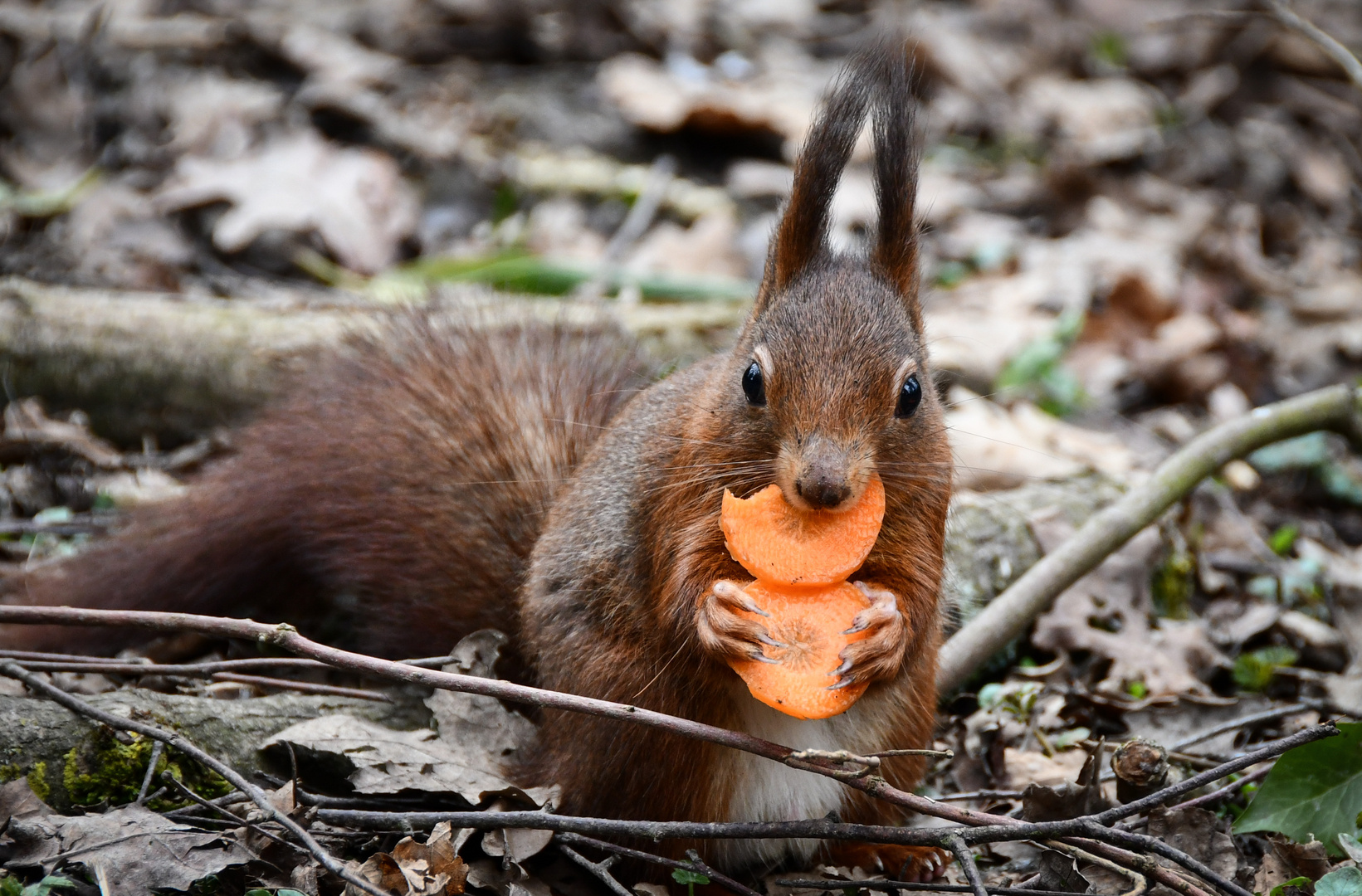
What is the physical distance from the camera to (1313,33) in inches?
132

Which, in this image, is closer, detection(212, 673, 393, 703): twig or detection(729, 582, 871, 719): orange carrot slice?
detection(729, 582, 871, 719): orange carrot slice

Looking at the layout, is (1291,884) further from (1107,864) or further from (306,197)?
(306,197)

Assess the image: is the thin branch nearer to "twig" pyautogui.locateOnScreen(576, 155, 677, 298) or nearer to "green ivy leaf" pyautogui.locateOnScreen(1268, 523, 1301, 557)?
"green ivy leaf" pyautogui.locateOnScreen(1268, 523, 1301, 557)

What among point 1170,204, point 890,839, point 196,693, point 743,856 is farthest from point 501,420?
point 1170,204

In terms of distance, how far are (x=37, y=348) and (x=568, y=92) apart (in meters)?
3.60

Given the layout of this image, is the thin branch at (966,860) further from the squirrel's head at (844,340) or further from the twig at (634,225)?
the twig at (634,225)

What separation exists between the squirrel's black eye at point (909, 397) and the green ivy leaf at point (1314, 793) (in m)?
1.00

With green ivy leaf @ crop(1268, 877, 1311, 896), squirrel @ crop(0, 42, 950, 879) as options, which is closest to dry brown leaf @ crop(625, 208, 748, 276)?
squirrel @ crop(0, 42, 950, 879)

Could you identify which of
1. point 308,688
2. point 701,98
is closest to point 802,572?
point 308,688

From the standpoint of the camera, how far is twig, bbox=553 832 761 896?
2264 mm

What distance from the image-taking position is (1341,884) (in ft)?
7.01

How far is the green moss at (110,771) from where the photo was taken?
2338mm

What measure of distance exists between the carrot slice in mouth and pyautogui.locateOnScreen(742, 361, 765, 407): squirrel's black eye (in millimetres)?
191

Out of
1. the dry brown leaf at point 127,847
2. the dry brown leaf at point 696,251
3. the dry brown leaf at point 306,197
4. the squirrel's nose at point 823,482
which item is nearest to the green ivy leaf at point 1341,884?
the squirrel's nose at point 823,482
